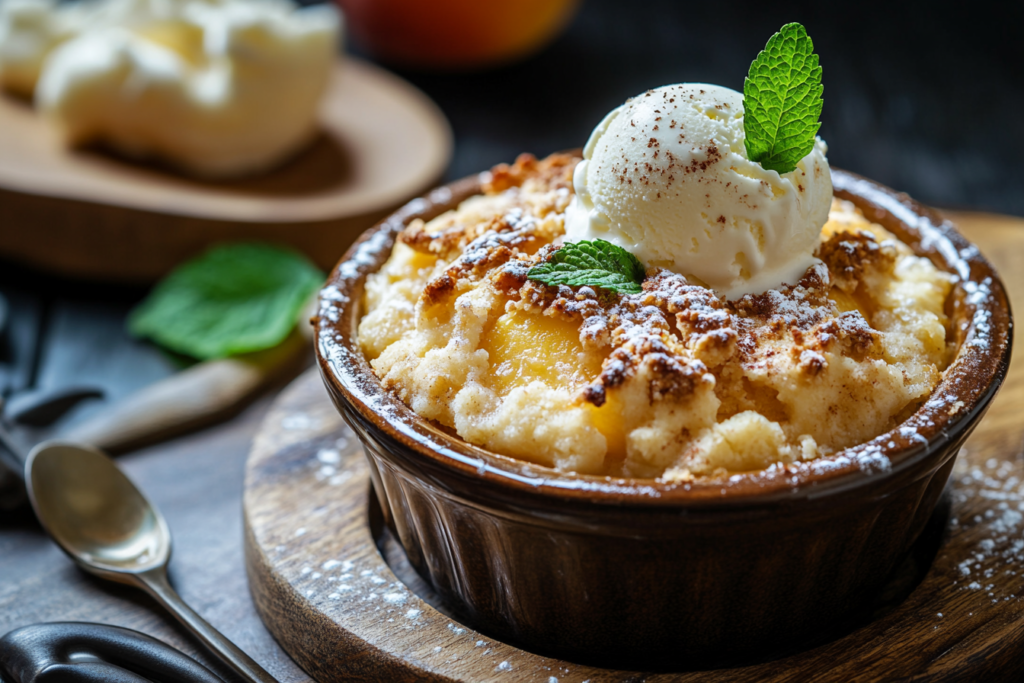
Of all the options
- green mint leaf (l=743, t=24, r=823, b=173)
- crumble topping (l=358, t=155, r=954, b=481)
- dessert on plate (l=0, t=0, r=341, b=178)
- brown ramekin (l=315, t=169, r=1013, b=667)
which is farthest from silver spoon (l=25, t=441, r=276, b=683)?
dessert on plate (l=0, t=0, r=341, b=178)

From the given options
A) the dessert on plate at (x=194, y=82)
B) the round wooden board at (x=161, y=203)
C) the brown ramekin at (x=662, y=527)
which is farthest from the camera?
the dessert on plate at (x=194, y=82)

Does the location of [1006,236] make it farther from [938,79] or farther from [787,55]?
[938,79]

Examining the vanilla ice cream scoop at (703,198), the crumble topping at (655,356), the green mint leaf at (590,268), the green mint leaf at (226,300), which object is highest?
the vanilla ice cream scoop at (703,198)

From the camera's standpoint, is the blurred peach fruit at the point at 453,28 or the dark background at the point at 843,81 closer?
the dark background at the point at 843,81

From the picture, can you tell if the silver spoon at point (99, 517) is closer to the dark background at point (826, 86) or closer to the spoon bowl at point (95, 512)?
the spoon bowl at point (95, 512)

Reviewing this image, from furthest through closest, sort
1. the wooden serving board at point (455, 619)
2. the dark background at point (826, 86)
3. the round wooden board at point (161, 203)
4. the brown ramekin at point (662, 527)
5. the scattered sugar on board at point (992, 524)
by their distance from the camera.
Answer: the dark background at point (826, 86), the round wooden board at point (161, 203), the scattered sugar on board at point (992, 524), the wooden serving board at point (455, 619), the brown ramekin at point (662, 527)

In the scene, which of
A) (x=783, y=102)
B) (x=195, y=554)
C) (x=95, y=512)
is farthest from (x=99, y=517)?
(x=783, y=102)

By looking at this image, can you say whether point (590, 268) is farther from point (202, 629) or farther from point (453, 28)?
point (453, 28)

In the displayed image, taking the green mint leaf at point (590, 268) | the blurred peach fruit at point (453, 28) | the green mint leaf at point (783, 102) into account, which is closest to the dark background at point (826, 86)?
the blurred peach fruit at point (453, 28)
